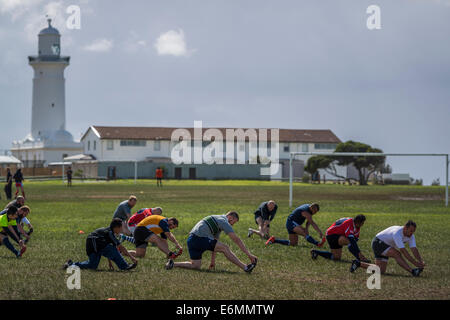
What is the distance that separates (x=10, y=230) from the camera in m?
16.3

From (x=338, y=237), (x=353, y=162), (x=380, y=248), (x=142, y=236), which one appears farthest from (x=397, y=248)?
(x=353, y=162)

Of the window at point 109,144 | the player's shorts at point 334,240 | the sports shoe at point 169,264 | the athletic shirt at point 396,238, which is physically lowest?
the sports shoe at point 169,264

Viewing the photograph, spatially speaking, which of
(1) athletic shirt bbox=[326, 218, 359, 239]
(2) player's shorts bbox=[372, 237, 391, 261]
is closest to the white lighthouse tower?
(1) athletic shirt bbox=[326, 218, 359, 239]

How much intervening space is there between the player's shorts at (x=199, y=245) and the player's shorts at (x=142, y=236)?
1.37 m

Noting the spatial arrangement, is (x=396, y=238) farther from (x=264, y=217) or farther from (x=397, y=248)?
(x=264, y=217)

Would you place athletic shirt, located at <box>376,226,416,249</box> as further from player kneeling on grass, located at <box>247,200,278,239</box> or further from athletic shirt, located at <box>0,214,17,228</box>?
athletic shirt, located at <box>0,214,17,228</box>

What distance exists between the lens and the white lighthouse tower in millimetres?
115562

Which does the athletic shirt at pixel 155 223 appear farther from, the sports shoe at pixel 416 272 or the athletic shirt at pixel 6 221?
the sports shoe at pixel 416 272

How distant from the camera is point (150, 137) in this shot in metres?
109

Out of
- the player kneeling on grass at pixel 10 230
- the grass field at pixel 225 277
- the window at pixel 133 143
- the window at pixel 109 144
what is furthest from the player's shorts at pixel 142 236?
the window at pixel 133 143

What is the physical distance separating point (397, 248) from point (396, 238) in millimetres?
795

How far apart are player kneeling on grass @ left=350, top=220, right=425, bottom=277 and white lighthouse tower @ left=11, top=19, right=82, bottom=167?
106m

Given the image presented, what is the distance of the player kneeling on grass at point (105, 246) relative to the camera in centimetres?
1369
